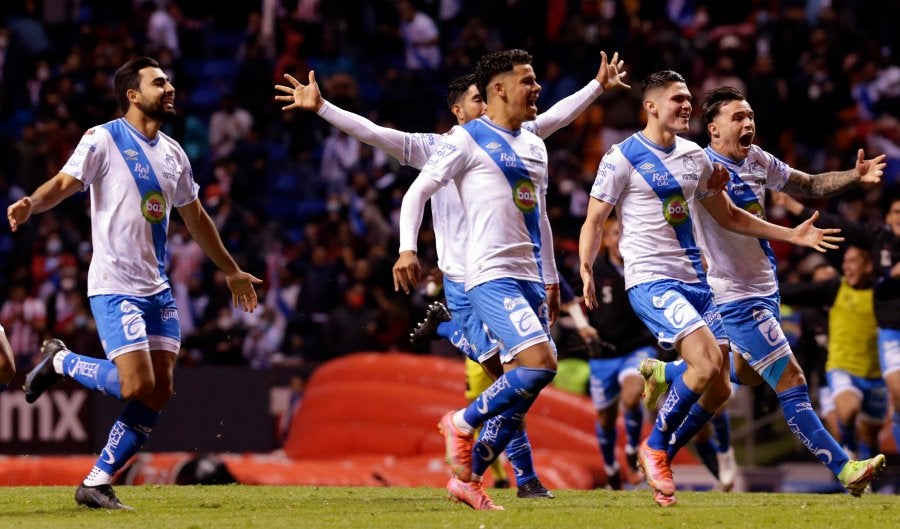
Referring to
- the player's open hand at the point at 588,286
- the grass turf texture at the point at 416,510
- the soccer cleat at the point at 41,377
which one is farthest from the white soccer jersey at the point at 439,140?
the soccer cleat at the point at 41,377

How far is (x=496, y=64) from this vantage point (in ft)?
29.7

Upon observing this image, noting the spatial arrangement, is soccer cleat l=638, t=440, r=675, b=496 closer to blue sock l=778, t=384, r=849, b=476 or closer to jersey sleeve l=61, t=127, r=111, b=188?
blue sock l=778, t=384, r=849, b=476

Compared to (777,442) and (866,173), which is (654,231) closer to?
(866,173)

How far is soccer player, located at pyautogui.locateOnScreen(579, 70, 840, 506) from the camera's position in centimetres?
917

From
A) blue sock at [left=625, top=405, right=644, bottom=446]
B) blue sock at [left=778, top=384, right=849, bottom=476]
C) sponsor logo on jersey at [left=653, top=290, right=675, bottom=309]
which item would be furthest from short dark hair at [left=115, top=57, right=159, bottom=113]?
blue sock at [left=625, top=405, right=644, bottom=446]

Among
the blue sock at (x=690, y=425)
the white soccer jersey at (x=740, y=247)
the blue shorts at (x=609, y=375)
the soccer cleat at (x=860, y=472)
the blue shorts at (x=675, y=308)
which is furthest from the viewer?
the blue shorts at (x=609, y=375)

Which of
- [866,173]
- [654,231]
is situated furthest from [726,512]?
[866,173]

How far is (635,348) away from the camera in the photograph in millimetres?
13797

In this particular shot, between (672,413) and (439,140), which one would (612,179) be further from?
(672,413)

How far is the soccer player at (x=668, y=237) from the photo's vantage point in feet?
30.1

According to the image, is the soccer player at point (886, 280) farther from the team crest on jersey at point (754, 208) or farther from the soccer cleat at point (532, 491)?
the soccer cleat at point (532, 491)

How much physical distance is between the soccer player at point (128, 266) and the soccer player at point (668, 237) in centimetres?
258

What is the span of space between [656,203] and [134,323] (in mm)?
3252

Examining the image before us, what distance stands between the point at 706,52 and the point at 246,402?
367 inches
